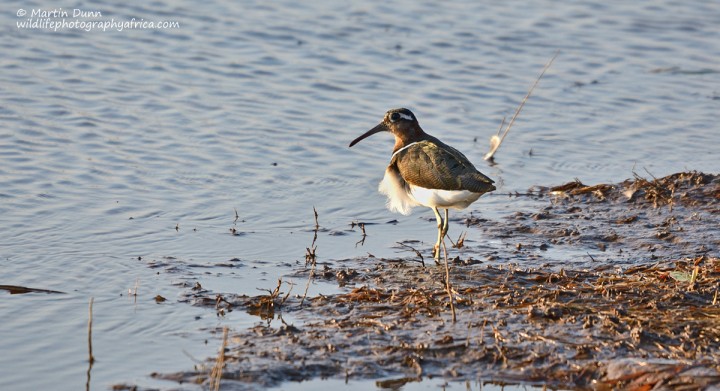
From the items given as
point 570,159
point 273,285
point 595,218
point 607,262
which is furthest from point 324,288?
point 570,159

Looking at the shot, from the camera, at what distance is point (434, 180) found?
8.30 metres

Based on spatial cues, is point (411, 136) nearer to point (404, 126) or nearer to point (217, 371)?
point (404, 126)

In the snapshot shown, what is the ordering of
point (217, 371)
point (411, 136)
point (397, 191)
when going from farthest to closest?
point (411, 136)
point (397, 191)
point (217, 371)

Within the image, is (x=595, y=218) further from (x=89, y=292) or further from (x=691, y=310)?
(x=89, y=292)

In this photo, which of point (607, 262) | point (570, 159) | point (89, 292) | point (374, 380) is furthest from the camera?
point (570, 159)

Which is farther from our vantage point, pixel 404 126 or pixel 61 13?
pixel 61 13

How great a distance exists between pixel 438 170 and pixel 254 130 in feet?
13.6

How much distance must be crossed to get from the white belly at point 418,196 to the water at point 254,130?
427mm

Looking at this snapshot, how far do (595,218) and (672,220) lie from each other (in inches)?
26.3

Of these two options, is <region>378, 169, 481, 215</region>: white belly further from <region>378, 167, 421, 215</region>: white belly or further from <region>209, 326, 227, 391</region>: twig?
<region>209, 326, 227, 391</region>: twig

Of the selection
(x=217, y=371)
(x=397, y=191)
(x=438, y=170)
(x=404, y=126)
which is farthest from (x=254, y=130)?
(x=217, y=371)

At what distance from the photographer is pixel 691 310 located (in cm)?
666
